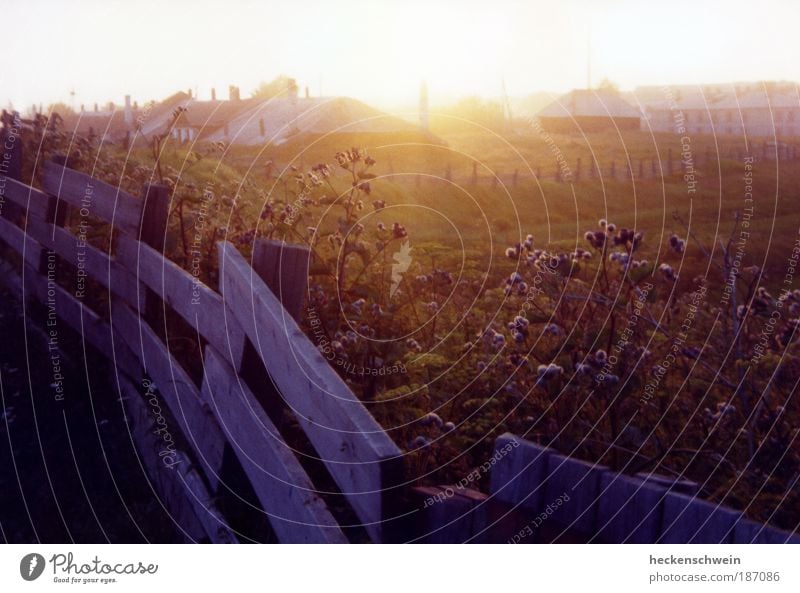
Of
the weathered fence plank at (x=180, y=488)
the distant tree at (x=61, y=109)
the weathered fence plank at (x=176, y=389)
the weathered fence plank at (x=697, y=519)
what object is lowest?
the weathered fence plank at (x=180, y=488)

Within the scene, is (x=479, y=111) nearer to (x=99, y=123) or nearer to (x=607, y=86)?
(x=607, y=86)

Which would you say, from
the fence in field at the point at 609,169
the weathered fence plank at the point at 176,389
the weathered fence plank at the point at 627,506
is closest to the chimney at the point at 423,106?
the fence in field at the point at 609,169

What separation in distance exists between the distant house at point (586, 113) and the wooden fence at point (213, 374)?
126cm

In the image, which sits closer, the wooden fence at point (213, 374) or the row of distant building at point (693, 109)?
the wooden fence at point (213, 374)

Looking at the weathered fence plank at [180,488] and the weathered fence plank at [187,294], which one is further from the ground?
the weathered fence plank at [187,294]

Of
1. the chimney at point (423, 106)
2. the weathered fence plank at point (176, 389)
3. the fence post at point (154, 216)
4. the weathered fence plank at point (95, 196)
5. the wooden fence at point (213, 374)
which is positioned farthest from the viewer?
the weathered fence plank at point (95, 196)

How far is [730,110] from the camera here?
313 centimetres

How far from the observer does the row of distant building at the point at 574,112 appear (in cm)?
306

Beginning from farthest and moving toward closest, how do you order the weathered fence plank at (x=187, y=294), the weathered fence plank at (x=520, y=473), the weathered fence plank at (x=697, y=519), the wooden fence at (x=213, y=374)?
the weathered fence plank at (x=187, y=294) → the wooden fence at (x=213, y=374) → the weathered fence plank at (x=520, y=473) → the weathered fence plank at (x=697, y=519)

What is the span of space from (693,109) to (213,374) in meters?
1.90

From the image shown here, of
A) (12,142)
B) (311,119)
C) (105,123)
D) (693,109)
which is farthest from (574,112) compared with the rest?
(12,142)

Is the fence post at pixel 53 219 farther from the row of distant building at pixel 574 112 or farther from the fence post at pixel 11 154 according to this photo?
the row of distant building at pixel 574 112

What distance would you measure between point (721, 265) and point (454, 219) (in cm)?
93
